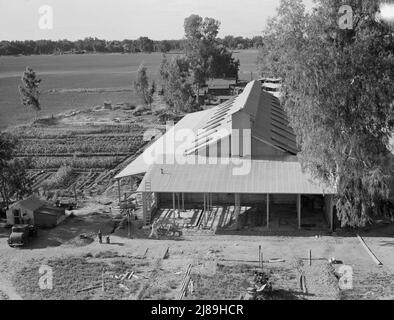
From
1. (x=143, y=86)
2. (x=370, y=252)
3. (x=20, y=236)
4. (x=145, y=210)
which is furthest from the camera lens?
(x=143, y=86)

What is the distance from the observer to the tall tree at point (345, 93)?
73.2 feet

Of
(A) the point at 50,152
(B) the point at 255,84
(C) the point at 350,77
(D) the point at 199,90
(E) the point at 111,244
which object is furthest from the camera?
(D) the point at 199,90

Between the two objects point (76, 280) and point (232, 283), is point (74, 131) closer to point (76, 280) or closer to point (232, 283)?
point (76, 280)

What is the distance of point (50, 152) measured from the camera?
46094 mm

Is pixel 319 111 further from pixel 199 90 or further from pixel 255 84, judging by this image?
pixel 199 90

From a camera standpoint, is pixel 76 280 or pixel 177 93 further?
Answer: pixel 177 93

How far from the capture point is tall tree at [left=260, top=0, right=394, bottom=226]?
73.2 ft

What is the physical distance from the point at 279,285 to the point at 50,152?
101 ft

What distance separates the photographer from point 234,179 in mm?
27641

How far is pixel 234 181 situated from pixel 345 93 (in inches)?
305

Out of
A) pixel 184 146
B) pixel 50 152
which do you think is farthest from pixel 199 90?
pixel 184 146

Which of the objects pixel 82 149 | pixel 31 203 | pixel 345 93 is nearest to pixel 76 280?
pixel 31 203
